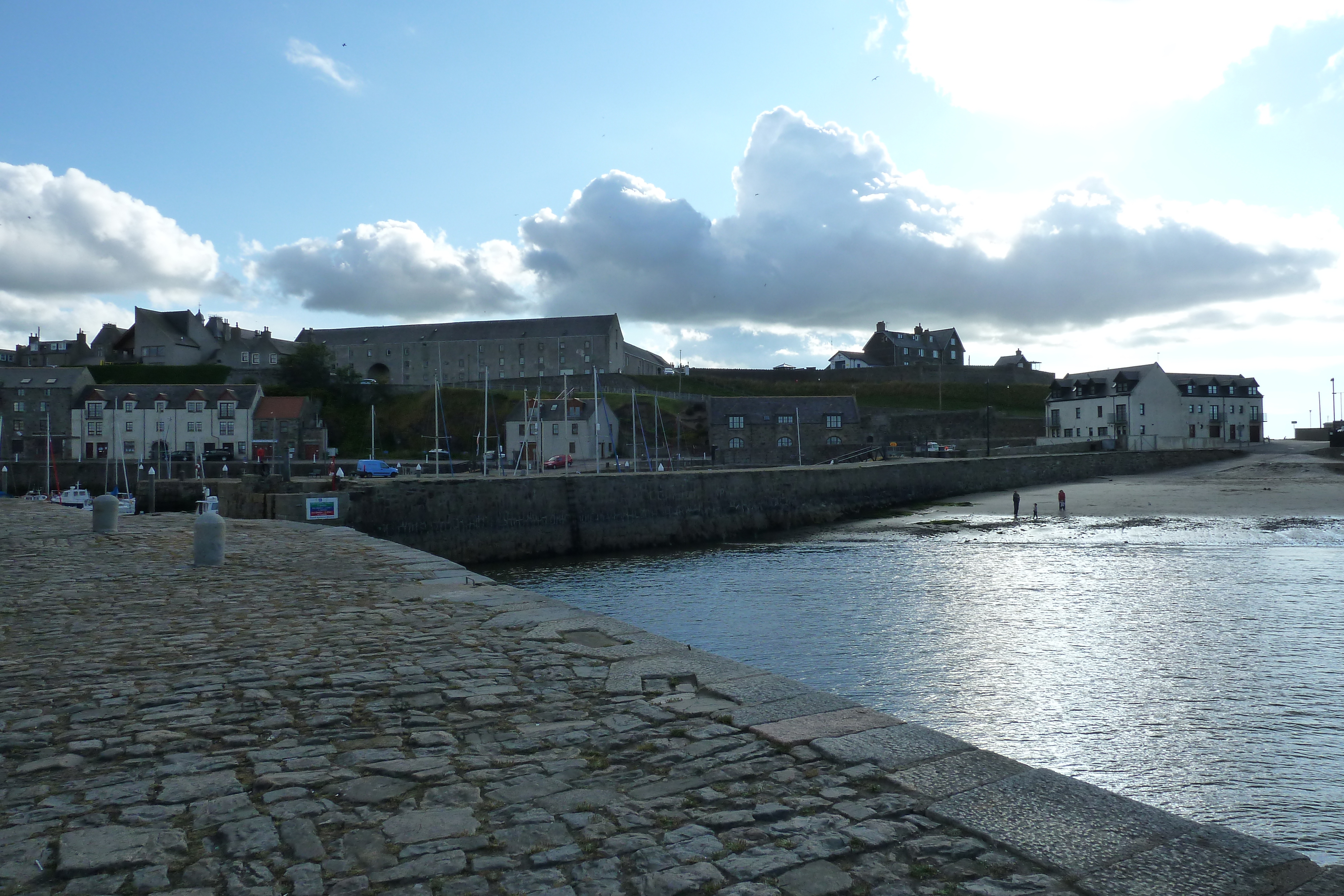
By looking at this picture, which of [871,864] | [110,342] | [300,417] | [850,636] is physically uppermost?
[110,342]

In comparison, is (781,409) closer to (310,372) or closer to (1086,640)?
(310,372)

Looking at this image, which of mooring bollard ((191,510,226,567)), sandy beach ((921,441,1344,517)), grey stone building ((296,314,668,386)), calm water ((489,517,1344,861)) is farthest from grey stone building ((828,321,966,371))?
mooring bollard ((191,510,226,567))

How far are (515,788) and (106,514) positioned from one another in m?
16.0

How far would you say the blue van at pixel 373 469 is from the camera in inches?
2085

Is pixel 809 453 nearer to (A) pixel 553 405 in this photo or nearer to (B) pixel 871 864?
(A) pixel 553 405

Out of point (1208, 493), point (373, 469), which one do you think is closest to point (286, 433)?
point (373, 469)

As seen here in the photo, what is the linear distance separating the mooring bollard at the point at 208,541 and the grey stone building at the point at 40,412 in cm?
7269

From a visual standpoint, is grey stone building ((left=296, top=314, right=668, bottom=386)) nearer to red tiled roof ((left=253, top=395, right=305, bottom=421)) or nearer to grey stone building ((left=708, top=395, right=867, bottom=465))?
red tiled roof ((left=253, top=395, right=305, bottom=421))

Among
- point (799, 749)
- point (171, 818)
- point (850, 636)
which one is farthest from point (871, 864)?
point (850, 636)

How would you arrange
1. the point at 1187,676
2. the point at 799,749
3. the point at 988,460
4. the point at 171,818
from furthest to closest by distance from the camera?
1. the point at 988,460
2. the point at 1187,676
3. the point at 799,749
4. the point at 171,818

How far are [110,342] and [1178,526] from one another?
10992 cm

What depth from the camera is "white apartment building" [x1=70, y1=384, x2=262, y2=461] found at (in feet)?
234

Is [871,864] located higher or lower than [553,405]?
lower

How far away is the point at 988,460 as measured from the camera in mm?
52688
